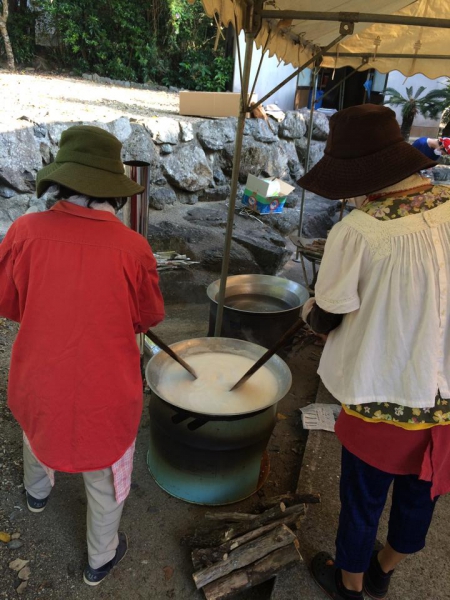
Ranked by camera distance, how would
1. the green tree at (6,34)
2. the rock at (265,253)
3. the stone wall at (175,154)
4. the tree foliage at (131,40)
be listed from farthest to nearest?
1. the tree foliage at (131,40)
2. the green tree at (6,34)
3. the rock at (265,253)
4. the stone wall at (175,154)

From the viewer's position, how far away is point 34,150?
5848 millimetres

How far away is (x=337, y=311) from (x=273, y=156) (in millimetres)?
8540

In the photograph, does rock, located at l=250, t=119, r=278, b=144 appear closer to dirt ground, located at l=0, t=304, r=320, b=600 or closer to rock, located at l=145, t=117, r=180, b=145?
rock, located at l=145, t=117, r=180, b=145

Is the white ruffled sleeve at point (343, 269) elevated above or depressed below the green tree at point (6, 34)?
below

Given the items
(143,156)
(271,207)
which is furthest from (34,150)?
(271,207)

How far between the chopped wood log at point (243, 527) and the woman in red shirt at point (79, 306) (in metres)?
0.78

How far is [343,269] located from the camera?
59.1 inches

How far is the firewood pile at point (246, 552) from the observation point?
2.06 meters

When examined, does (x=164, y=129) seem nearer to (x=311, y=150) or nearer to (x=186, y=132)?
(x=186, y=132)

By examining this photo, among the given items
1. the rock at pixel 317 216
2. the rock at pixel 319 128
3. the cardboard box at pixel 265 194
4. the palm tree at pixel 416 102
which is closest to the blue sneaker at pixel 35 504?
the cardboard box at pixel 265 194

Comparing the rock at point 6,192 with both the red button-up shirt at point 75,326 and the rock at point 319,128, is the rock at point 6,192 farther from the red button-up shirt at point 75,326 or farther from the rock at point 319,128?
the rock at point 319,128

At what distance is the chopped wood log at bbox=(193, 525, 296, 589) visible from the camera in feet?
6.83

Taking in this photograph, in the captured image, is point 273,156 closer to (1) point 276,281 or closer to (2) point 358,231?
(1) point 276,281

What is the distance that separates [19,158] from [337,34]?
396 centimetres
